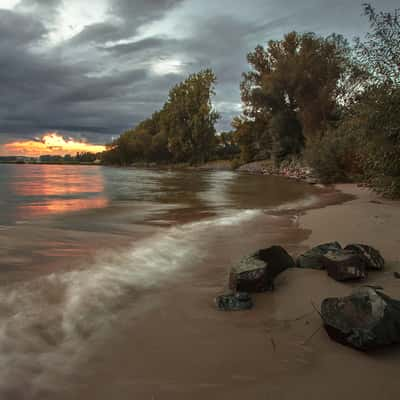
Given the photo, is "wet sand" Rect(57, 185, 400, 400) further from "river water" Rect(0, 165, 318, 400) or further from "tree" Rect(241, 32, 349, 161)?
"tree" Rect(241, 32, 349, 161)

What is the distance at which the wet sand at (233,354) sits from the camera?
2133mm

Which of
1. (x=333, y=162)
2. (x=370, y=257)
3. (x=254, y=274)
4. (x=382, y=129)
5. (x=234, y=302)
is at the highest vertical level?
(x=382, y=129)

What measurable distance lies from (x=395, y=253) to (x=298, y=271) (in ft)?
5.29

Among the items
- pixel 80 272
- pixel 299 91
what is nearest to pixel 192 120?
pixel 299 91

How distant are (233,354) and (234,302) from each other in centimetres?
78

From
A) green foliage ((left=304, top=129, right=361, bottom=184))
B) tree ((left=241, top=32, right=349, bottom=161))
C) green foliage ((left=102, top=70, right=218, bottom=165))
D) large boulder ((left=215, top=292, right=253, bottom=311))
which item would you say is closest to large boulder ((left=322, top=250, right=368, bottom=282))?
large boulder ((left=215, top=292, right=253, bottom=311))

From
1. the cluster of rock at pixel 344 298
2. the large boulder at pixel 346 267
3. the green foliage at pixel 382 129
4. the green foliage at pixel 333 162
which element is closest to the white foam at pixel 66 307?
the cluster of rock at pixel 344 298

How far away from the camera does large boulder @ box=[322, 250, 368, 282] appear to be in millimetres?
3613

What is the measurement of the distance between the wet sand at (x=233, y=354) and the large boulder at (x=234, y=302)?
0.09 meters

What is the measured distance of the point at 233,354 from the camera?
251 cm

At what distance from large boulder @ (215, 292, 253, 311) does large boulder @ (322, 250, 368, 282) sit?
1128 mm

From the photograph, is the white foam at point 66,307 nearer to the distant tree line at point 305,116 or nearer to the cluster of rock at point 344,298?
the cluster of rock at point 344,298

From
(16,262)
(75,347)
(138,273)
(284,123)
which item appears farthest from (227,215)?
(284,123)

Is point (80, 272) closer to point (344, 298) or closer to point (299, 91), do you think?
point (344, 298)
